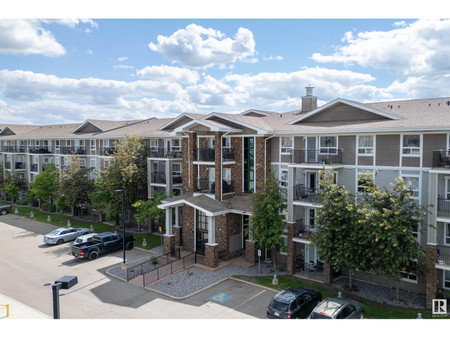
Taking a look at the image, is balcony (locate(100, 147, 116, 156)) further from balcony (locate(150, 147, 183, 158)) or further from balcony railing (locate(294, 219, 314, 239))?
balcony railing (locate(294, 219, 314, 239))

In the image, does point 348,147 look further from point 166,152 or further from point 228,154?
point 166,152

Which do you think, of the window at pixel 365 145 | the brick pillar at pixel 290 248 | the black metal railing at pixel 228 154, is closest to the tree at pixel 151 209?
the black metal railing at pixel 228 154

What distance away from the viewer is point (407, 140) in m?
18.8

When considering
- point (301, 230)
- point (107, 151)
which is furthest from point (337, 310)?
point (107, 151)

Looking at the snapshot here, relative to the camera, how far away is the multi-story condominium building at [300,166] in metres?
18.0

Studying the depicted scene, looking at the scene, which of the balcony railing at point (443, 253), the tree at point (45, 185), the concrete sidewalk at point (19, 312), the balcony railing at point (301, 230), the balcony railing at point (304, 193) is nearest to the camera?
the concrete sidewalk at point (19, 312)

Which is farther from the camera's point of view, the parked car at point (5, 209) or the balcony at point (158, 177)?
the parked car at point (5, 209)

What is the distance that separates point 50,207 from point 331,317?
36.5 meters

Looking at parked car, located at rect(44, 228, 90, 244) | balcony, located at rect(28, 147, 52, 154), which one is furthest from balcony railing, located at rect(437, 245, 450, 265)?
balcony, located at rect(28, 147, 52, 154)

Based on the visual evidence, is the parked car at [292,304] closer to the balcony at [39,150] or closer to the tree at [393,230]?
the tree at [393,230]

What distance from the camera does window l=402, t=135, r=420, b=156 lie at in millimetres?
18513

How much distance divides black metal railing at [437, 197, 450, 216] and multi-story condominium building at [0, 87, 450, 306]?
0.04 metres

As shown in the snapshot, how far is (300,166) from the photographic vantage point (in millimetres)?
21344

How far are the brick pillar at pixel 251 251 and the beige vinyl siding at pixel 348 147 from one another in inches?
301
